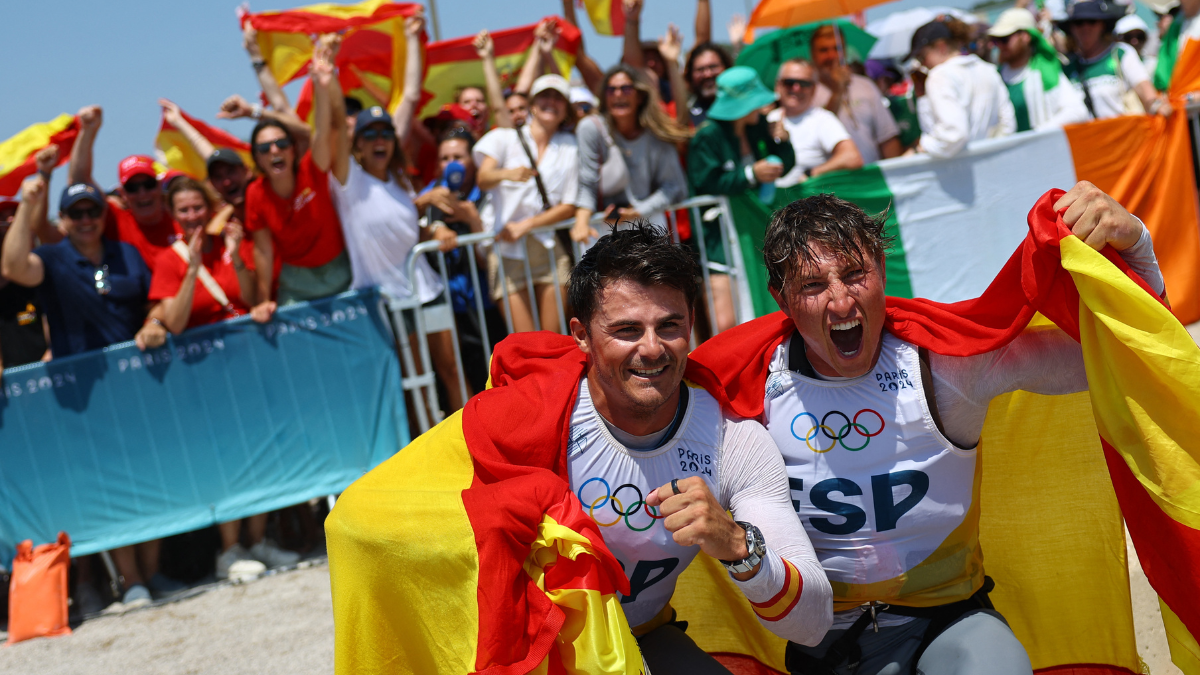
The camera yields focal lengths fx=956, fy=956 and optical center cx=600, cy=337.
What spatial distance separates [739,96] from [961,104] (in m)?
1.66

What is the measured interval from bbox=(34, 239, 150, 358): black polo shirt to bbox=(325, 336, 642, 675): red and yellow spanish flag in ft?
11.7

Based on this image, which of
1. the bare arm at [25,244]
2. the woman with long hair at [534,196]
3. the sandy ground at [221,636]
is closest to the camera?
the sandy ground at [221,636]

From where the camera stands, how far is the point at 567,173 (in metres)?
6.24

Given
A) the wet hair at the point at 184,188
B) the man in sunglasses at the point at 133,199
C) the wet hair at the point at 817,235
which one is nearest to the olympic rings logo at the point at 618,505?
the wet hair at the point at 817,235

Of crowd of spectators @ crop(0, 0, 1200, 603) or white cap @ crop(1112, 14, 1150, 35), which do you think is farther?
white cap @ crop(1112, 14, 1150, 35)

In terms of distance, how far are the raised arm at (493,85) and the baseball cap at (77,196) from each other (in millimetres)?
2594

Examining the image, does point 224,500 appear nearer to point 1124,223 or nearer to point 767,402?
point 767,402

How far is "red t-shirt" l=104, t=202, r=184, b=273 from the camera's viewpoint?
231 inches

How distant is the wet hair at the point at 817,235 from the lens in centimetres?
274

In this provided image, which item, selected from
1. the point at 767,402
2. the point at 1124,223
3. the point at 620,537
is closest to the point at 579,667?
the point at 620,537

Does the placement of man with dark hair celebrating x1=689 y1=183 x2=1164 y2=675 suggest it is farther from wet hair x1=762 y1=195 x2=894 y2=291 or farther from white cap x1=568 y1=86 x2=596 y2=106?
white cap x1=568 y1=86 x2=596 y2=106

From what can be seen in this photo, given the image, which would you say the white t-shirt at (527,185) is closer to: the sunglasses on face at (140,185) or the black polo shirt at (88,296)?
the sunglasses on face at (140,185)

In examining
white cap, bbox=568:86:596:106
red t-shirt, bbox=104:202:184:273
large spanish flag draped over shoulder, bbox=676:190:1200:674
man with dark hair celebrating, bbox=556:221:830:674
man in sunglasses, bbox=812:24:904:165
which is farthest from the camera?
white cap, bbox=568:86:596:106

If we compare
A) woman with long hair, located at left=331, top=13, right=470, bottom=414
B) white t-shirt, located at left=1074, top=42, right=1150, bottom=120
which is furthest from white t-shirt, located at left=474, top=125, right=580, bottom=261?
white t-shirt, located at left=1074, top=42, right=1150, bottom=120
